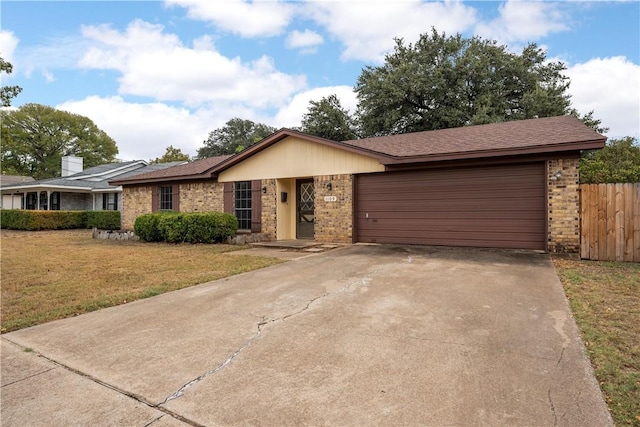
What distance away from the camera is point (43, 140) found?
144 ft

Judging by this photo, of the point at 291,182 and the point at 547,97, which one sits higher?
the point at 547,97

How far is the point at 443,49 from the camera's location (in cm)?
2541

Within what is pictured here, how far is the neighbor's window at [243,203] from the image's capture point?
13.3m

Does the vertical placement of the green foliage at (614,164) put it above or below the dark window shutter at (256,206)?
above

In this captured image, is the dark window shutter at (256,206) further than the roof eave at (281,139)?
Yes

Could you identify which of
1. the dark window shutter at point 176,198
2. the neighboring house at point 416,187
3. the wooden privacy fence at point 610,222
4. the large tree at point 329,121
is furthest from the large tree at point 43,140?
the wooden privacy fence at point 610,222

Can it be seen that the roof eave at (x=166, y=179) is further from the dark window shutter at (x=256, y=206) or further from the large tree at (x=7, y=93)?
the large tree at (x=7, y=93)

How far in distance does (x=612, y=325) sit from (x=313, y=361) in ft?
10.00

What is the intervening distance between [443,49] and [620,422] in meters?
27.7

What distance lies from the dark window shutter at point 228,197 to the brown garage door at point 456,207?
17.4 ft

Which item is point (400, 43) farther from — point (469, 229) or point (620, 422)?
point (620, 422)

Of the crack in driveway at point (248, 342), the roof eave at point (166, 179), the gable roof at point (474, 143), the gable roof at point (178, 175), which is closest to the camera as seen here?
the crack in driveway at point (248, 342)

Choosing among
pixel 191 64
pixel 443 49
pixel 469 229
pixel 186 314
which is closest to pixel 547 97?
pixel 443 49

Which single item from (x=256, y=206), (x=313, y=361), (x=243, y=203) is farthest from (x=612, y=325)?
(x=243, y=203)
